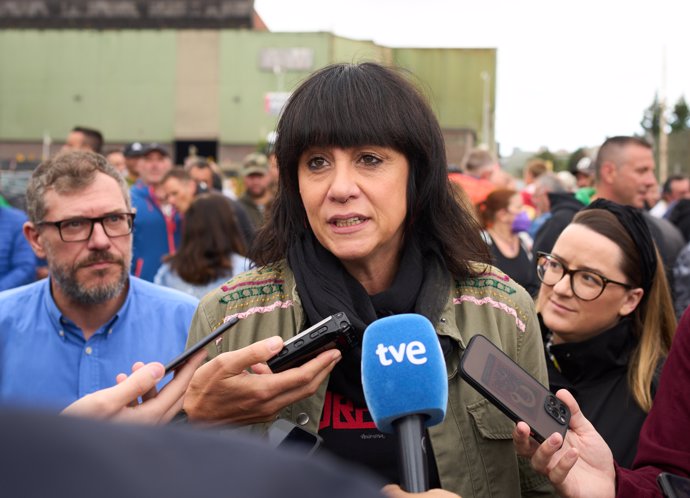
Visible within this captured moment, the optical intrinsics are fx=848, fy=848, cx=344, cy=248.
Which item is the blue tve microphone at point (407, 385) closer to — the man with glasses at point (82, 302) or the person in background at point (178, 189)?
the man with glasses at point (82, 302)

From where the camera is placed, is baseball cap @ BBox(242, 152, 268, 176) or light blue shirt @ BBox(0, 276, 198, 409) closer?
light blue shirt @ BBox(0, 276, 198, 409)

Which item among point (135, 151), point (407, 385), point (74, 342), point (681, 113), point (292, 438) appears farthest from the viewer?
point (681, 113)

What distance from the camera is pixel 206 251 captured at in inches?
228

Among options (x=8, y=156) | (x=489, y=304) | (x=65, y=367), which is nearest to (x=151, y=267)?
(x=65, y=367)

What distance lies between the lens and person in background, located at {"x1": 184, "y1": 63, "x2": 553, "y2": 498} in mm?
2352

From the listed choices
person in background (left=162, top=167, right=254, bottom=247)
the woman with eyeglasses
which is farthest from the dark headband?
person in background (left=162, top=167, right=254, bottom=247)

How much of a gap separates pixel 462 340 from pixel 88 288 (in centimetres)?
158

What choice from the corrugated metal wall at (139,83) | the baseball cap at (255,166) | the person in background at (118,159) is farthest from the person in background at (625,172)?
the corrugated metal wall at (139,83)

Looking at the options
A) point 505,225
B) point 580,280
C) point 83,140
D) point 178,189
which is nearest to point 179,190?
point 178,189

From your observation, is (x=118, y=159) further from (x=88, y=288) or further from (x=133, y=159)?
(x=88, y=288)

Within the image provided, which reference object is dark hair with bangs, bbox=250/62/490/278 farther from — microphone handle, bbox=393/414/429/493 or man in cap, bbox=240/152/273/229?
man in cap, bbox=240/152/273/229

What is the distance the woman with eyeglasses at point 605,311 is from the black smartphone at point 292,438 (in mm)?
1607

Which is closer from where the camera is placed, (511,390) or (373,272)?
(511,390)

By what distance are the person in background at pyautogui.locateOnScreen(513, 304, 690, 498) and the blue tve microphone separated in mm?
384
